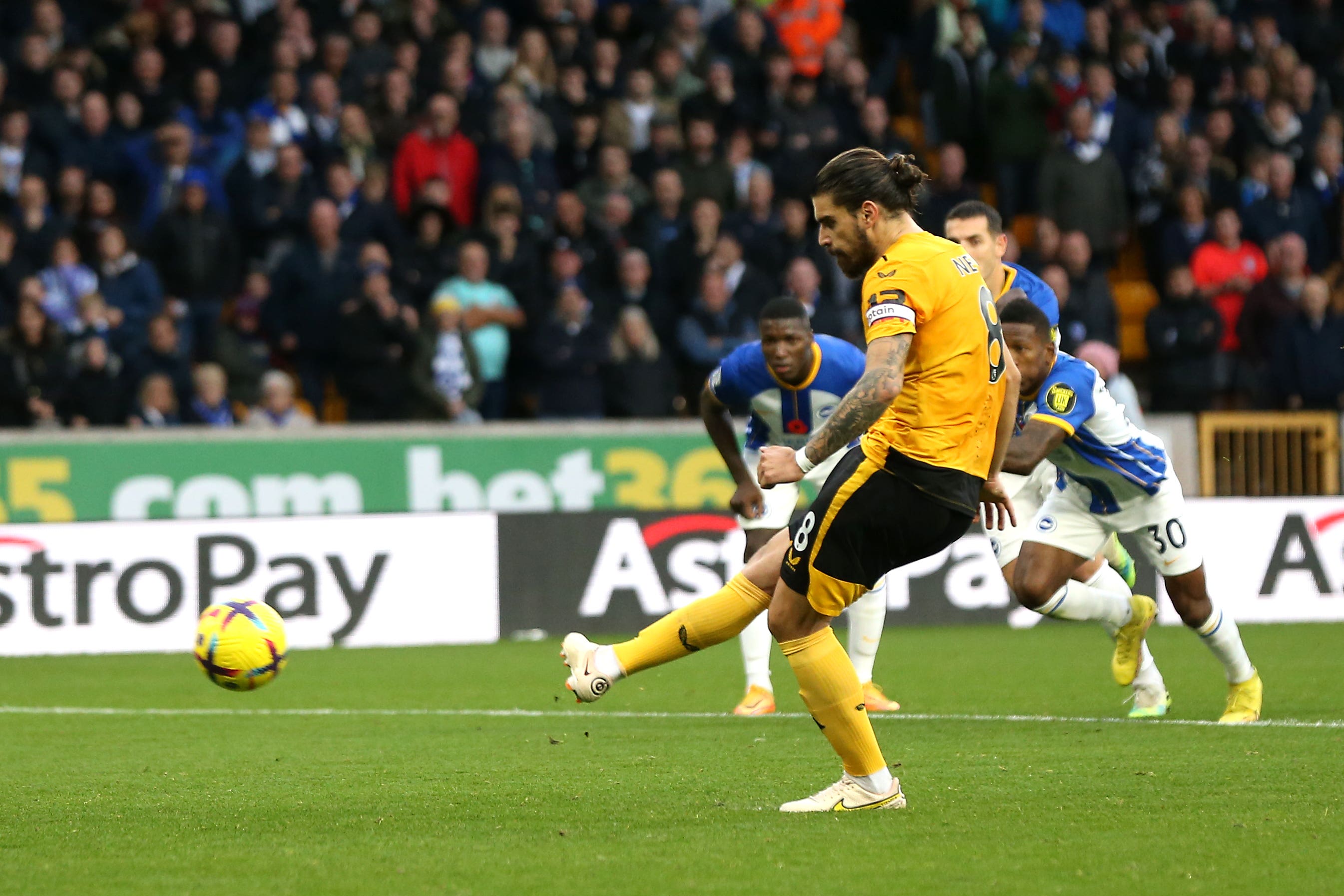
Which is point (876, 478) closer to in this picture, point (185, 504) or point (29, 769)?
point (29, 769)

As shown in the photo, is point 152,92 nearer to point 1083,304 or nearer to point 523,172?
point 523,172

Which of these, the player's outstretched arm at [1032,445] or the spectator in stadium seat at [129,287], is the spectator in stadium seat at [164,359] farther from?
the player's outstretched arm at [1032,445]

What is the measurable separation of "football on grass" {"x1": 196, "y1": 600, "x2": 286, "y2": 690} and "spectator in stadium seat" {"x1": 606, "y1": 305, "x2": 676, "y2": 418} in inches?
381

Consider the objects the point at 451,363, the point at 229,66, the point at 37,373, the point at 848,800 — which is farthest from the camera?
the point at 229,66

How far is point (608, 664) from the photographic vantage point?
6.32 metres

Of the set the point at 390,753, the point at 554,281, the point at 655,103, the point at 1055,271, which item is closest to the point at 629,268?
the point at 554,281

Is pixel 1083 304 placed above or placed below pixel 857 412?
below

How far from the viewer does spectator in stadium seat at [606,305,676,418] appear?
55.1 feet

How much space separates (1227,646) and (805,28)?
1234 cm

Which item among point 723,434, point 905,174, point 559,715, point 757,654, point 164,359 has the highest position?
point 905,174

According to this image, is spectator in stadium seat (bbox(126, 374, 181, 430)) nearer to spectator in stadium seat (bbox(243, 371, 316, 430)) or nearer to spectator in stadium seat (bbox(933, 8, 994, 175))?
spectator in stadium seat (bbox(243, 371, 316, 430))

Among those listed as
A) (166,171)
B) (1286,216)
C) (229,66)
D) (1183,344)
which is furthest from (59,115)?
(1286,216)

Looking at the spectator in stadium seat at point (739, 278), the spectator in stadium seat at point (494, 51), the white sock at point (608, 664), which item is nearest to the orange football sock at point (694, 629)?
the white sock at point (608, 664)

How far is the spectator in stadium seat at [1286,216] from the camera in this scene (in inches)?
748
